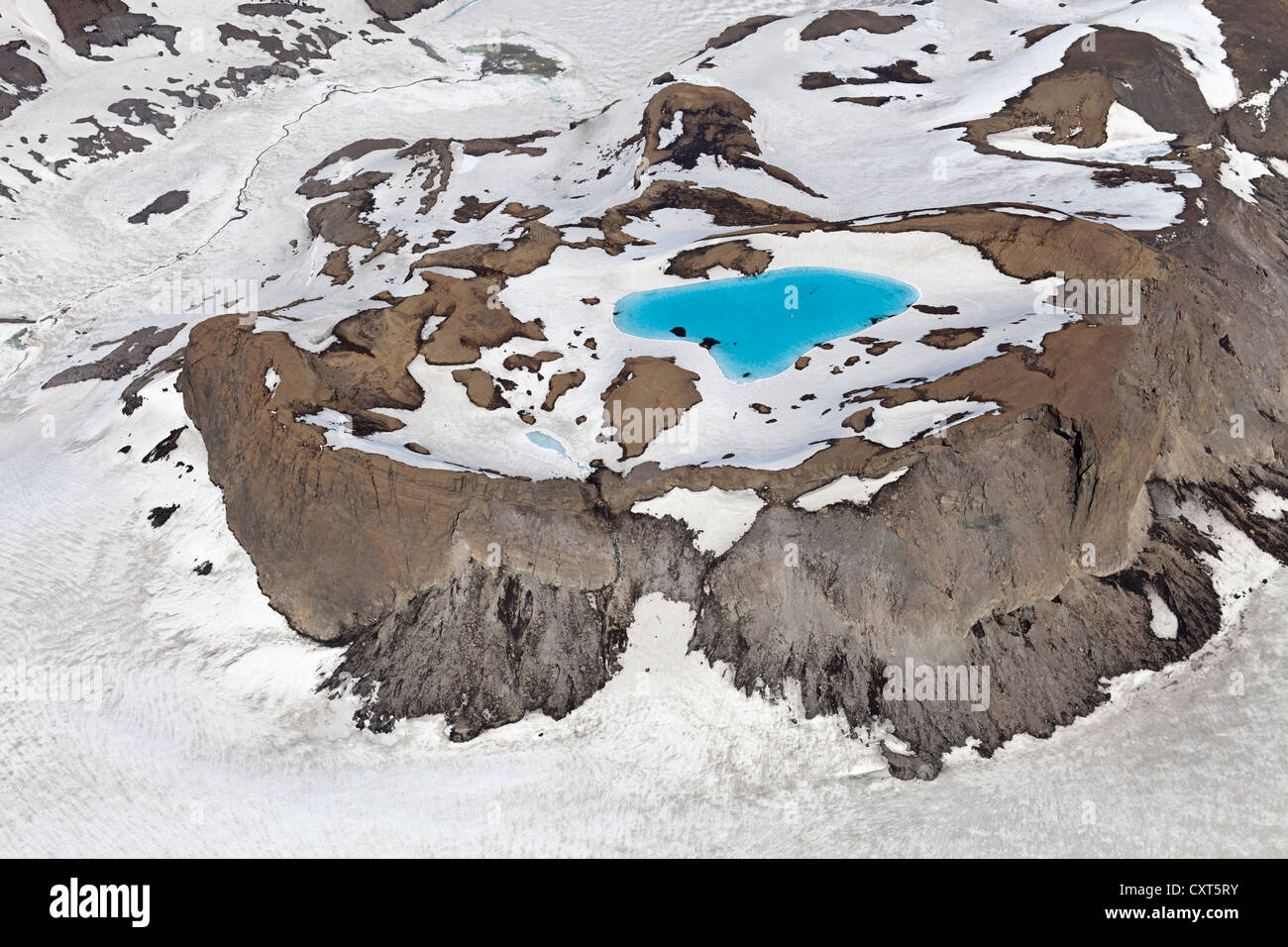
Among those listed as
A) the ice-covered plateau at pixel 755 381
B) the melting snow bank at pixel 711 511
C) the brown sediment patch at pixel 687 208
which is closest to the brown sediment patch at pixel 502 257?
the ice-covered plateau at pixel 755 381

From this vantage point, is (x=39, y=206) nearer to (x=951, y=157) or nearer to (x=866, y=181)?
(x=866, y=181)

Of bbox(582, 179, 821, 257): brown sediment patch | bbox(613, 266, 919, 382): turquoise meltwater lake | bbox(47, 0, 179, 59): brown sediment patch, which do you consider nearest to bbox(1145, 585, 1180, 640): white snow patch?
bbox(613, 266, 919, 382): turquoise meltwater lake

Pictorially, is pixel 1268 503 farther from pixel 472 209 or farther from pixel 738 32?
pixel 738 32

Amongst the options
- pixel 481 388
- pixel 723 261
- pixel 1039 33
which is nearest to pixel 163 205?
pixel 481 388

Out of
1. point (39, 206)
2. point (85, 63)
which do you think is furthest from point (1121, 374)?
point (85, 63)

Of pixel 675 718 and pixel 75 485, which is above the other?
pixel 675 718

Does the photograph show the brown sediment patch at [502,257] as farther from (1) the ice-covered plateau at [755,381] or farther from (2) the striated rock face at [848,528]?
(2) the striated rock face at [848,528]
